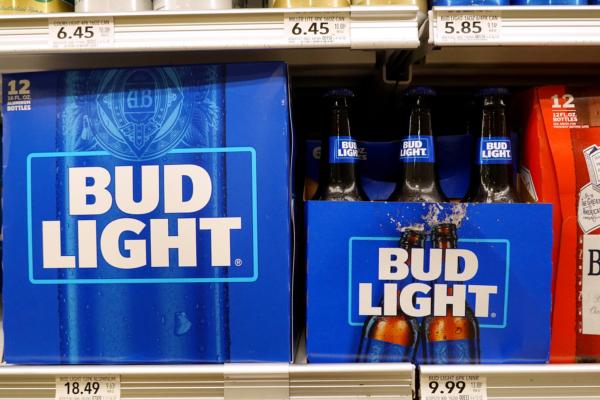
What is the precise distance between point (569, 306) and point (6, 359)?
1023mm

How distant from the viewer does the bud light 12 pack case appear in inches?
33.2

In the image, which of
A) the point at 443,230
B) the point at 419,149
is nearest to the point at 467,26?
the point at 419,149

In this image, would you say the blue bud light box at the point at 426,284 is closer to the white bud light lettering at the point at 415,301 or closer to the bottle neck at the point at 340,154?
the white bud light lettering at the point at 415,301

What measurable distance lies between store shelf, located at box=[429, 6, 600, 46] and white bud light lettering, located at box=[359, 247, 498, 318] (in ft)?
1.17

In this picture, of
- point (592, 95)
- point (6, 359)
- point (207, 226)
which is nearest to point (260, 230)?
point (207, 226)

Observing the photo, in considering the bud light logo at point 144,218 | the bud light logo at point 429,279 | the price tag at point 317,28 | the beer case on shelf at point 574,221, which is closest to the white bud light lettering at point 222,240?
the bud light logo at point 144,218

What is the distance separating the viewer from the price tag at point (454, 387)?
0.82 m

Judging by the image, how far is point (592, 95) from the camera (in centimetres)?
89

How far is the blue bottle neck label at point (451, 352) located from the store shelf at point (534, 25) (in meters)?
0.51

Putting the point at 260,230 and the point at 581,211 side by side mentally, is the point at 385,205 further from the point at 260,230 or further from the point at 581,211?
the point at 581,211

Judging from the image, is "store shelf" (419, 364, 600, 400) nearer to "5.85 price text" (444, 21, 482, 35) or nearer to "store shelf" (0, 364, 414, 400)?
"store shelf" (0, 364, 414, 400)

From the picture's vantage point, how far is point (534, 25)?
2.61 feet

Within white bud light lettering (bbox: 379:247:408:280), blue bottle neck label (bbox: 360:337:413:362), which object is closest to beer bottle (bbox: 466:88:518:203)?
white bud light lettering (bbox: 379:247:408:280)

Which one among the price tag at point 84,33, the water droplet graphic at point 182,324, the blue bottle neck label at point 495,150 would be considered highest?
the price tag at point 84,33
